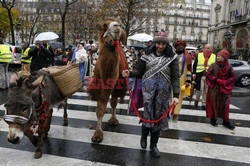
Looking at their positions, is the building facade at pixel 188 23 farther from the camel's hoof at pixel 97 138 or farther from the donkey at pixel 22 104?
the donkey at pixel 22 104

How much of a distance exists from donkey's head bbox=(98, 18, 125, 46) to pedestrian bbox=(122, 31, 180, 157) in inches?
24.6

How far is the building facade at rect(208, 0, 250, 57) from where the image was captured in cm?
4283

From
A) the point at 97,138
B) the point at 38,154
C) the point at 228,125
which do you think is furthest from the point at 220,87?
the point at 38,154

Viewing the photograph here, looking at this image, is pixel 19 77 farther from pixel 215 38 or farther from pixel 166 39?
pixel 215 38

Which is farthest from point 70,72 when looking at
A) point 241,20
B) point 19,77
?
point 241,20

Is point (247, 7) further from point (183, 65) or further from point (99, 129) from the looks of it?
point (99, 129)

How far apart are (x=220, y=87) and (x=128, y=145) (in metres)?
2.77

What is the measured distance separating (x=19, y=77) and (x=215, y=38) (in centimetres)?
6360

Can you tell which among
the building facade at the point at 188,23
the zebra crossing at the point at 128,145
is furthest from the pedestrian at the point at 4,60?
the building facade at the point at 188,23

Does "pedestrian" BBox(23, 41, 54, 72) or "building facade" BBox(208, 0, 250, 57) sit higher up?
"building facade" BBox(208, 0, 250, 57)

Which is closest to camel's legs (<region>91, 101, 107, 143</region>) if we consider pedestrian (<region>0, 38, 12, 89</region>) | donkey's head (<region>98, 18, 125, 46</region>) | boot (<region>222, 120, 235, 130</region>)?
donkey's head (<region>98, 18, 125, 46</region>)

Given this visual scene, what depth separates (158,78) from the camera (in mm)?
3988

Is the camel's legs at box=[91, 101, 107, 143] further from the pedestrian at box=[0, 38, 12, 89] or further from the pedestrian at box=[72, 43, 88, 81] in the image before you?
the pedestrian at box=[0, 38, 12, 89]

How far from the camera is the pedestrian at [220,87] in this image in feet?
19.2
